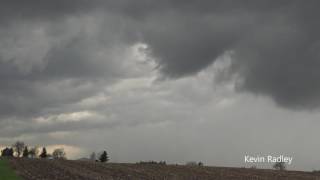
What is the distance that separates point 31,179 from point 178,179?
47.4 feet

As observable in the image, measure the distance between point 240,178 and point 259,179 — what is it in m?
2.13

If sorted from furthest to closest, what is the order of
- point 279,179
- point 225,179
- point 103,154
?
point 103,154, point 279,179, point 225,179

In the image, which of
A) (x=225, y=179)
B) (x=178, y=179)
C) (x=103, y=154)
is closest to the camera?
(x=178, y=179)

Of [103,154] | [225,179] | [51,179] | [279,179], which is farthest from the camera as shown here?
[103,154]

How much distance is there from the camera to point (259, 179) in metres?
60.5

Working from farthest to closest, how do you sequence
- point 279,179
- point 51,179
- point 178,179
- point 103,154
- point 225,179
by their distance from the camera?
point 103,154
point 279,179
point 225,179
point 178,179
point 51,179

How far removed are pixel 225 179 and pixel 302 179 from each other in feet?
41.9

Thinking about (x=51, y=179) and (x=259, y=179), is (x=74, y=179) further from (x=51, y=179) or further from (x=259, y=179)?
(x=259, y=179)

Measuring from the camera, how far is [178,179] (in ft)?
177

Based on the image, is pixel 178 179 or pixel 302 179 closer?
pixel 178 179

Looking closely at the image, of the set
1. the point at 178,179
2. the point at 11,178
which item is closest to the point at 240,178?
the point at 178,179

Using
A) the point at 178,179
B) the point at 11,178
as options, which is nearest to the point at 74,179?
the point at 11,178

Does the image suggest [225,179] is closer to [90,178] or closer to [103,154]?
[90,178]

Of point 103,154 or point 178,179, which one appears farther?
point 103,154
